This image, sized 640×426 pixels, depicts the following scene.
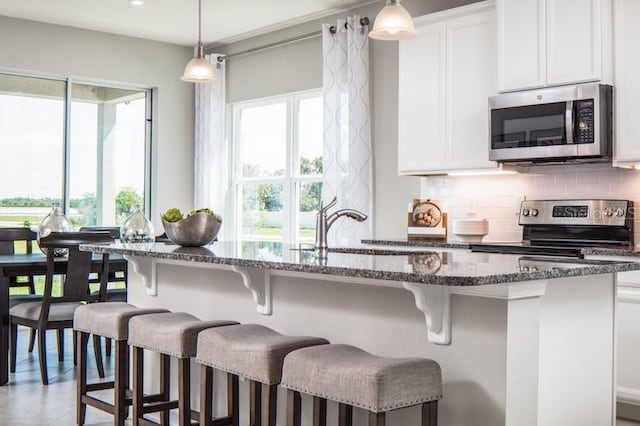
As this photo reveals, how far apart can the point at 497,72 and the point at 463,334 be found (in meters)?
2.59

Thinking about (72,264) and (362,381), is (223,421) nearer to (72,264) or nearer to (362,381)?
(362,381)

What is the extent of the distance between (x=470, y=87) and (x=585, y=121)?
2.90 feet

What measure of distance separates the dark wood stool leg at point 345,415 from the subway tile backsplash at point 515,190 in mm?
2430

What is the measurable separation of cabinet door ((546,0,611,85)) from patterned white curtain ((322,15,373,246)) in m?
1.72

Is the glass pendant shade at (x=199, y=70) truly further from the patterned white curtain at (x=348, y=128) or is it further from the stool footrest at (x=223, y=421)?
the stool footrest at (x=223, y=421)

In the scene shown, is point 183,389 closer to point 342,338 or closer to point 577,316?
point 342,338

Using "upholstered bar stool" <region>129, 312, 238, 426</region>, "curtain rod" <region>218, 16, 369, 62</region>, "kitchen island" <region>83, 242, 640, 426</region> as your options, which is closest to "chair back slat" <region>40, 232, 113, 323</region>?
"upholstered bar stool" <region>129, 312, 238, 426</region>

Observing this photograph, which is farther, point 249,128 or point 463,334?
point 249,128

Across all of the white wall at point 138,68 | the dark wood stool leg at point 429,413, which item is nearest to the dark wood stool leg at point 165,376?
the dark wood stool leg at point 429,413

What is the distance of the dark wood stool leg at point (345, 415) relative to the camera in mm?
2550

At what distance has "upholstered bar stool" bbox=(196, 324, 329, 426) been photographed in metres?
2.57

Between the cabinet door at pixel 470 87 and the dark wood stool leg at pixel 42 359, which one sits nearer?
the dark wood stool leg at pixel 42 359

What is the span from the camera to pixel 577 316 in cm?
249

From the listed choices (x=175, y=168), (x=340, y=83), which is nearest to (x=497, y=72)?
(x=340, y=83)
